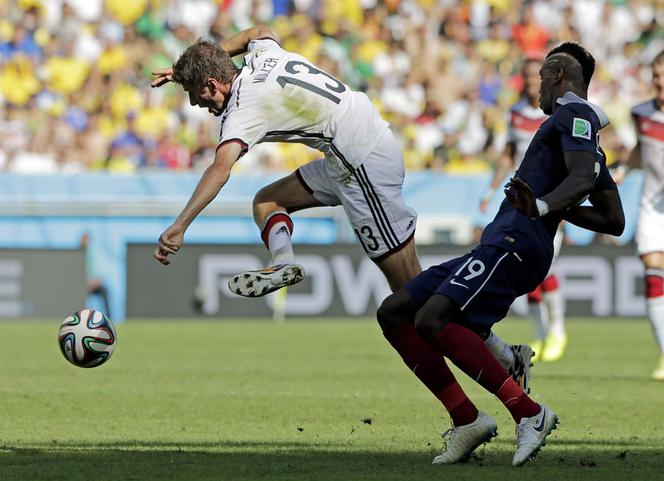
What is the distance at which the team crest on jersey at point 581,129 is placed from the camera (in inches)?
234

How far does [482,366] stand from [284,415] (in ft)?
8.38

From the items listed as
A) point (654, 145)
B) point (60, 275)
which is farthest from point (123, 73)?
point (654, 145)

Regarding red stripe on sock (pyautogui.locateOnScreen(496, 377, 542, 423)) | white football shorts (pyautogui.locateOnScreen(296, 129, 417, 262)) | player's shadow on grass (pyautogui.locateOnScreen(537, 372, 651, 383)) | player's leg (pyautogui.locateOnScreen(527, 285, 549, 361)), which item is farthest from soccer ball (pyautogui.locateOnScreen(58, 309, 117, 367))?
player's leg (pyautogui.locateOnScreen(527, 285, 549, 361))

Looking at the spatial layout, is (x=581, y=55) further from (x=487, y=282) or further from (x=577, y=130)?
(x=487, y=282)

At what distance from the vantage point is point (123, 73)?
2233 centimetres

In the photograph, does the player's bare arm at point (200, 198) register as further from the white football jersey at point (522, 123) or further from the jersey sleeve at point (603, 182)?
the white football jersey at point (522, 123)

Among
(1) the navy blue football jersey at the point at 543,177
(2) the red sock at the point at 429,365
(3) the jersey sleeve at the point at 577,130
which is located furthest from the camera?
(2) the red sock at the point at 429,365

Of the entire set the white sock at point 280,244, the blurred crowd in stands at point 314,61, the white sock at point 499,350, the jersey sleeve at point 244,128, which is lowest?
the white sock at point 499,350

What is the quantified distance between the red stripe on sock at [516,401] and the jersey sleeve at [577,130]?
1.09 meters

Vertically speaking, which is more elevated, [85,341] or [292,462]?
[85,341]

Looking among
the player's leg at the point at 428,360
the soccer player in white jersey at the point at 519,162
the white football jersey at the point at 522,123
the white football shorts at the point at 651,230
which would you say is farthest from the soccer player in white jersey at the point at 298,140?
the white football jersey at the point at 522,123

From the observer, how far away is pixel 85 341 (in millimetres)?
7184

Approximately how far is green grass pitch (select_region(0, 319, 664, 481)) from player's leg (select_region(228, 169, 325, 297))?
868 mm

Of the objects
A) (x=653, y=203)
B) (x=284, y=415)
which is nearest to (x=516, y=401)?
(x=284, y=415)
